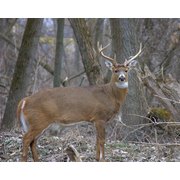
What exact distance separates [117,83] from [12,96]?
3802 millimetres

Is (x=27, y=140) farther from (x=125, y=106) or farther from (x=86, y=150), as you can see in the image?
(x=125, y=106)

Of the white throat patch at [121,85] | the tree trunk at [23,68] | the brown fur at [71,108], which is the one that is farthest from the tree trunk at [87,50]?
the white throat patch at [121,85]

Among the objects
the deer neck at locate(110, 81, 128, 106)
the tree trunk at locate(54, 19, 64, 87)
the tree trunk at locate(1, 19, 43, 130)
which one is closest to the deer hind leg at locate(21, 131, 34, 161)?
the deer neck at locate(110, 81, 128, 106)

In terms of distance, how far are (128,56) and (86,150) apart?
7.62 ft

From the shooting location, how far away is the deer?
8531 millimetres

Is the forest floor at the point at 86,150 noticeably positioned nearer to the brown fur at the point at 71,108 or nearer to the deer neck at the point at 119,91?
the brown fur at the point at 71,108

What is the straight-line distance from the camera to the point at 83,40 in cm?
1117

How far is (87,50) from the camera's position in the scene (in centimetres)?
1116

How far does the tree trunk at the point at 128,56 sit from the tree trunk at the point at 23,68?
6.26ft

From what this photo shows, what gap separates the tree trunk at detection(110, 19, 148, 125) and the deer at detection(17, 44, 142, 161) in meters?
1.79

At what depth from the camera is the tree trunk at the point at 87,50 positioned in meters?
11.2

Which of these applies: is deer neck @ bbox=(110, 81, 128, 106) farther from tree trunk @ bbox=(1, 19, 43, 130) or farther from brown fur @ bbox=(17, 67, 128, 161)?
tree trunk @ bbox=(1, 19, 43, 130)
